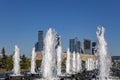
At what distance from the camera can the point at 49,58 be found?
45875 mm

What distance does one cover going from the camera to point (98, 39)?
53.1 meters

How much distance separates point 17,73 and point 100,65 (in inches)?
1261

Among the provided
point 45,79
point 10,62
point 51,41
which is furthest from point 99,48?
point 10,62

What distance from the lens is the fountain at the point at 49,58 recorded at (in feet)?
147

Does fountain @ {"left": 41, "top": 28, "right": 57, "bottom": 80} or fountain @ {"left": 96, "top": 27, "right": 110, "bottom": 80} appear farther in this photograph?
fountain @ {"left": 96, "top": 27, "right": 110, "bottom": 80}

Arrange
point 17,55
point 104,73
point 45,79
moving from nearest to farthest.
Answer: point 45,79 → point 104,73 → point 17,55

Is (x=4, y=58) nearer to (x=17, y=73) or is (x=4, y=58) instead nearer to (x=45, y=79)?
(x=17, y=73)

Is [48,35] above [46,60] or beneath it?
above

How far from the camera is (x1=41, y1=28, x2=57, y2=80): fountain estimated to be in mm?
44781

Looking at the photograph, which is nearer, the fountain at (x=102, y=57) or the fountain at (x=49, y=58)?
the fountain at (x=49, y=58)

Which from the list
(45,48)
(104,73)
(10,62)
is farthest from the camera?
(10,62)

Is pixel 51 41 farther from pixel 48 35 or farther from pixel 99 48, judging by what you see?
→ pixel 99 48

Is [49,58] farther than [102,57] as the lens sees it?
No

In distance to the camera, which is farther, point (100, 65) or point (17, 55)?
point (17, 55)
